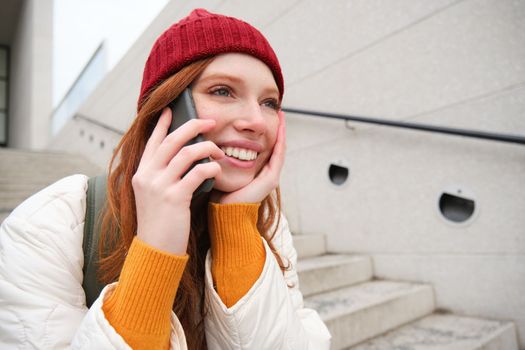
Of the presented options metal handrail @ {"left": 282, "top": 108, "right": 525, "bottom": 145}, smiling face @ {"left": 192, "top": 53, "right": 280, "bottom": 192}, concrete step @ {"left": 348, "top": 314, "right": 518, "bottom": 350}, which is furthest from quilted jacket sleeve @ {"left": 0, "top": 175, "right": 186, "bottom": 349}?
metal handrail @ {"left": 282, "top": 108, "right": 525, "bottom": 145}

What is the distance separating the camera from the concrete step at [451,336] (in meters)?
1.66

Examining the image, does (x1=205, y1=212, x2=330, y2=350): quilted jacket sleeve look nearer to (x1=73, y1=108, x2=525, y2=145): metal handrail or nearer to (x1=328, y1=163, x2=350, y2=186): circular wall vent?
(x1=73, y1=108, x2=525, y2=145): metal handrail

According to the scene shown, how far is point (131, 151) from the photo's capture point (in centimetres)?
92

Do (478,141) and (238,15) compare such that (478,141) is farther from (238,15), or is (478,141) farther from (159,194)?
(238,15)

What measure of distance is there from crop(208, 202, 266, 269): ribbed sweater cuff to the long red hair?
89 mm

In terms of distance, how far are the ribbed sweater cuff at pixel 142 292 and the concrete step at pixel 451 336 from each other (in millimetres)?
1470

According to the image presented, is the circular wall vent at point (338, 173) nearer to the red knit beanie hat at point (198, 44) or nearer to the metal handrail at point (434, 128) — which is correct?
the metal handrail at point (434, 128)

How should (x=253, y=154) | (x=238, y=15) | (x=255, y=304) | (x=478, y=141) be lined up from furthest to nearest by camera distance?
(x=238, y=15) < (x=478, y=141) < (x=253, y=154) < (x=255, y=304)

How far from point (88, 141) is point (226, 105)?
7522 mm

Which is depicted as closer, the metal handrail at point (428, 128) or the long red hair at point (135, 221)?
the long red hair at point (135, 221)

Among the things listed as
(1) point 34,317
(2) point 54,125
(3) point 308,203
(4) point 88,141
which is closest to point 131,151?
(1) point 34,317

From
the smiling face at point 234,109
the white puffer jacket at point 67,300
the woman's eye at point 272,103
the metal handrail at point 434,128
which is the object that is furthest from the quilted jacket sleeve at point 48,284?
the metal handrail at point 434,128

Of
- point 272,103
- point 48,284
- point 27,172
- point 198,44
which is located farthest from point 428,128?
point 27,172

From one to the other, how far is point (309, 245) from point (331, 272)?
46cm
